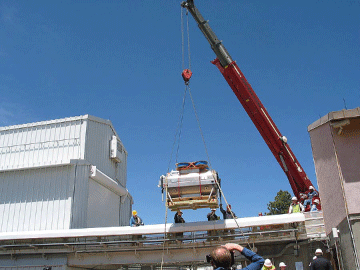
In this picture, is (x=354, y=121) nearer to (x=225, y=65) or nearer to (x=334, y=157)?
(x=334, y=157)

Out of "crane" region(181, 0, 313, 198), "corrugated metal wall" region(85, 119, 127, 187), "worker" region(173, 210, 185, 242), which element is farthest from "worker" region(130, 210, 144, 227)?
"crane" region(181, 0, 313, 198)

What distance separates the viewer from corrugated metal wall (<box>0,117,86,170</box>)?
68.8 feet

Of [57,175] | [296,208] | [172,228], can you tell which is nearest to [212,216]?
[172,228]

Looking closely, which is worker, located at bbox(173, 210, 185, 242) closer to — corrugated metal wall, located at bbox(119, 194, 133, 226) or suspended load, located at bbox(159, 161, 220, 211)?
suspended load, located at bbox(159, 161, 220, 211)

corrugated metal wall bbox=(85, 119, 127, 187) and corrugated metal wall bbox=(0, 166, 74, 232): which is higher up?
corrugated metal wall bbox=(85, 119, 127, 187)

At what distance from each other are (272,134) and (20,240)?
14.1 m

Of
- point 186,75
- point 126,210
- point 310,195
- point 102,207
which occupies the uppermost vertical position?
point 186,75

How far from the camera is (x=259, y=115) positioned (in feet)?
64.0

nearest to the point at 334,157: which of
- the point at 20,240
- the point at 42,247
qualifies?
the point at 42,247

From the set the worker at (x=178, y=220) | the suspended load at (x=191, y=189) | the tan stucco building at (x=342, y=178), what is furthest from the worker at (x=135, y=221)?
the tan stucco building at (x=342, y=178)

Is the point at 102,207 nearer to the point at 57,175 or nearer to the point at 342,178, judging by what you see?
the point at 57,175

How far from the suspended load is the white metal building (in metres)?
7.58

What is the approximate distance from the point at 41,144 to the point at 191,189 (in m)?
11.5

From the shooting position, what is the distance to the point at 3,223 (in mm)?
20406
